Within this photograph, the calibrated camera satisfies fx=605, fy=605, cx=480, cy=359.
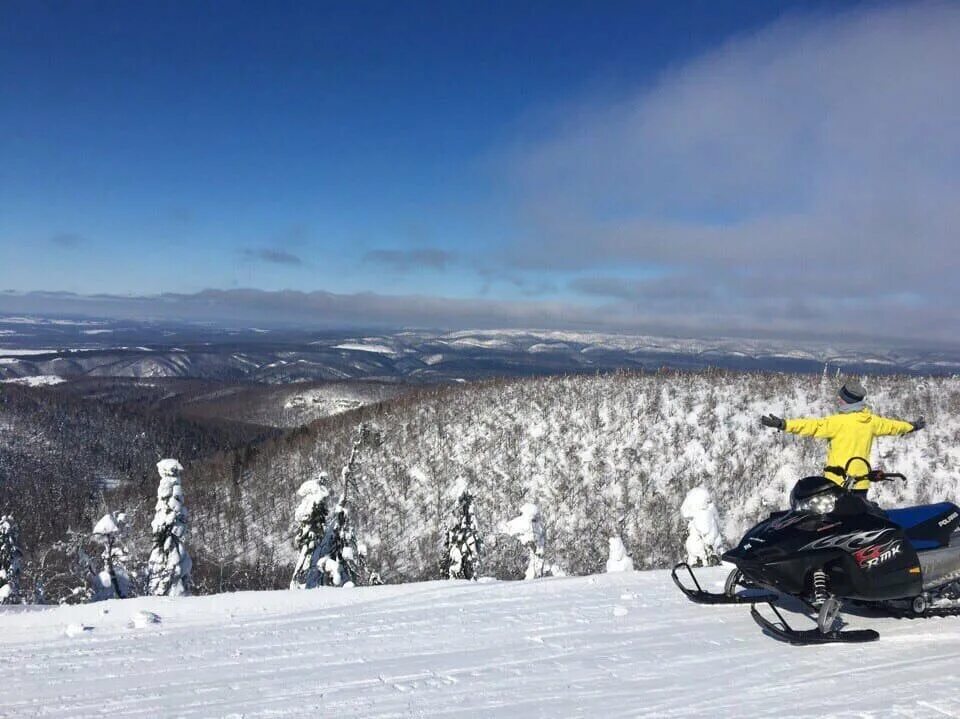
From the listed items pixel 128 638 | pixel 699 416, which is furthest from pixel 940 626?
pixel 699 416

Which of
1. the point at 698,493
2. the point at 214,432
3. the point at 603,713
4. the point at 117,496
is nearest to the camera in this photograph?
the point at 603,713

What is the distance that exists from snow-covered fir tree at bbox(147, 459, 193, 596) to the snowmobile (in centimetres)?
2084

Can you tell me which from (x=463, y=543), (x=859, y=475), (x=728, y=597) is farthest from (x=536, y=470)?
(x=859, y=475)

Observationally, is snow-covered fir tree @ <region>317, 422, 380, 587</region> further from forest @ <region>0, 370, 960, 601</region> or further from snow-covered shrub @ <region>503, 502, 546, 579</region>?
forest @ <region>0, 370, 960, 601</region>

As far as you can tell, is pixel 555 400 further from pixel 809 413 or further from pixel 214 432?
pixel 214 432

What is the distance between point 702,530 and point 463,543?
41.1 feet

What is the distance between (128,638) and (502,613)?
3525 millimetres

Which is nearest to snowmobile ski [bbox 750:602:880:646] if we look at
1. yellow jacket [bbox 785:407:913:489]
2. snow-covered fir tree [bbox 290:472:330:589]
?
yellow jacket [bbox 785:407:913:489]

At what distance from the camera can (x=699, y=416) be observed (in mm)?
81500

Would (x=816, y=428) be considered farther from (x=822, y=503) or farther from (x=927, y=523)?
(x=927, y=523)

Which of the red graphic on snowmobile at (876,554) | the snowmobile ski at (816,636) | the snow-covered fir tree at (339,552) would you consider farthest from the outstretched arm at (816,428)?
the snow-covered fir tree at (339,552)

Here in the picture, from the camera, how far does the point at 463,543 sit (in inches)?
1117

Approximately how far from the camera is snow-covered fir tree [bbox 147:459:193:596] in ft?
71.3

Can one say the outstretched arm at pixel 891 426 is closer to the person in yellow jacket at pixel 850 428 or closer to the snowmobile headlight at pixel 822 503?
the person in yellow jacket at pixel 850 428
